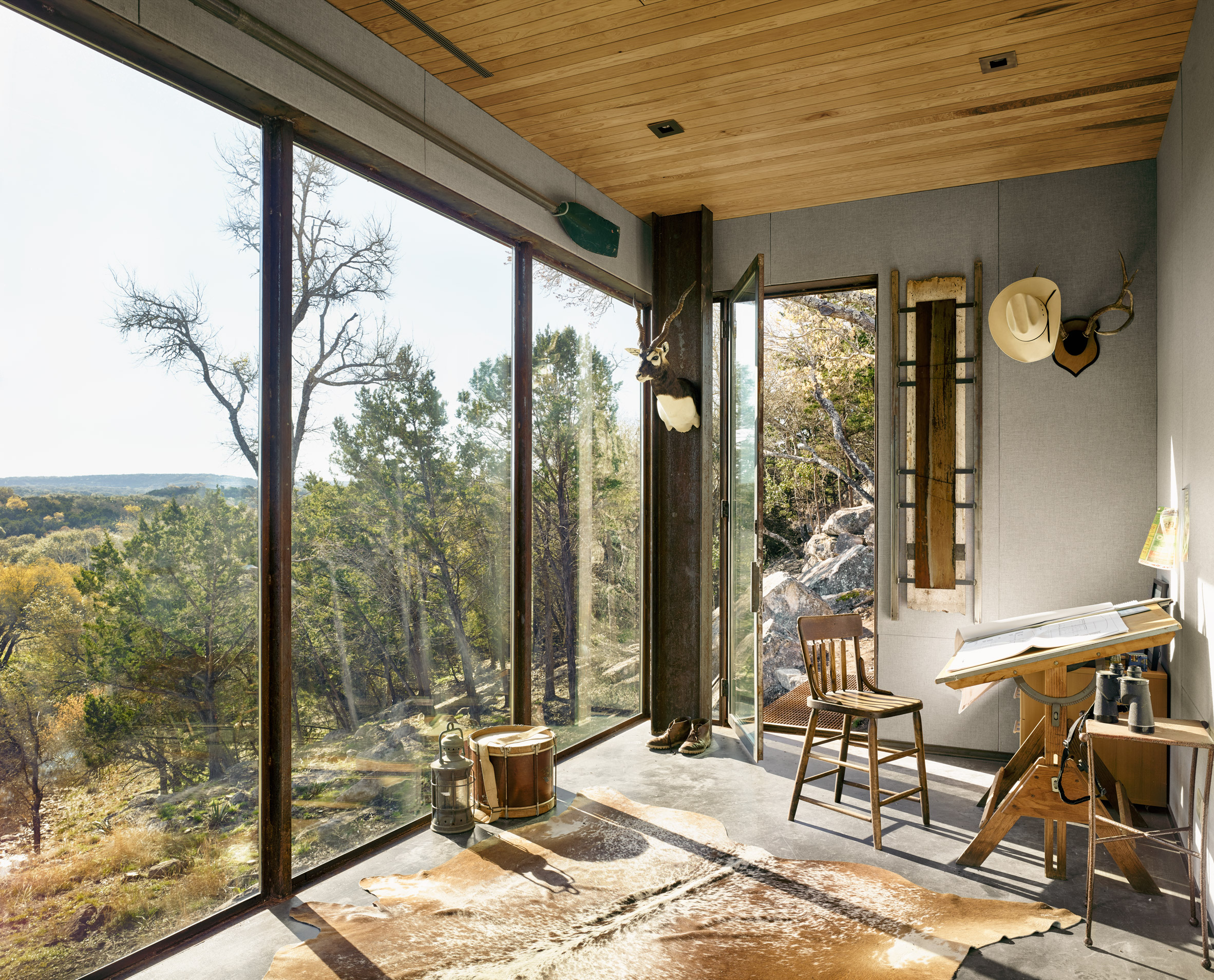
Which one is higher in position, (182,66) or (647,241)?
(647,241)

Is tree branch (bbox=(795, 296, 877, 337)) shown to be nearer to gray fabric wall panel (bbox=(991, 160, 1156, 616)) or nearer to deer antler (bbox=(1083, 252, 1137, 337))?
gray fabric wall panel (bbox=(991, 160, 1156, 616))

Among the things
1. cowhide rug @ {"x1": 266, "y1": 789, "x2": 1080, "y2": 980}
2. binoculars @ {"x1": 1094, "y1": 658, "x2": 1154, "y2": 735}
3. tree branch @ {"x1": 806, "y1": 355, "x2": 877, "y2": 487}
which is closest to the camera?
cowhide rug @ {"x1": 266, "y1": 789, "x2": 1080, "y2": 980}

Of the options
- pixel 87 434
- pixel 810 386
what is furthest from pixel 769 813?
pixel 810 386

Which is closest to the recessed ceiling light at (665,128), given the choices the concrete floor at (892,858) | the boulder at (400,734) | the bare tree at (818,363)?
the boulder at (400,734)

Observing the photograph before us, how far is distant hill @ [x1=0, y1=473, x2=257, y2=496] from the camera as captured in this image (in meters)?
2.31

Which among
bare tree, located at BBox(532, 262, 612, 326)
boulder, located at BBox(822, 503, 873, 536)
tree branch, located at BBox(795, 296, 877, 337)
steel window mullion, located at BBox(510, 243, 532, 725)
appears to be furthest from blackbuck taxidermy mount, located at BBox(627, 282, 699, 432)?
boulder, located at BBox(822, 503, 873, 536)

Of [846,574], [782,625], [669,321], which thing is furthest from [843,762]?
[846,574]

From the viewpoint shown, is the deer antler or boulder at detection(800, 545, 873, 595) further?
boulder at detection(800, 545, 873, 595)

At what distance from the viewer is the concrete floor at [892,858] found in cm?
256

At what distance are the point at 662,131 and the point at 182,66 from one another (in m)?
2.30

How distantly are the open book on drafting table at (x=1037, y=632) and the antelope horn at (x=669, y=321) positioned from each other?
225 cm

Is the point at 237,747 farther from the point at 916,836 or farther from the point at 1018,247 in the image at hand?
the point at 1018,247

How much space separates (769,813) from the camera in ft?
12.5

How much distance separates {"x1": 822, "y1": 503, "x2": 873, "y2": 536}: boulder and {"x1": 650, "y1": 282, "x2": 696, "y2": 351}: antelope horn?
4.99 m
